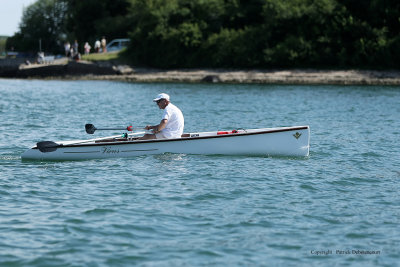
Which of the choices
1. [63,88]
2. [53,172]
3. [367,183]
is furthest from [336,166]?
[63,88]

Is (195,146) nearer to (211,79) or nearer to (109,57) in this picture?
(211,79)

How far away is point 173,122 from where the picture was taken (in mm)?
17016

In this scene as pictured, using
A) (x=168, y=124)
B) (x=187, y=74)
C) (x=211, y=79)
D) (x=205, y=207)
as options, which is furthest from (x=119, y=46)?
(x=205, y=207)

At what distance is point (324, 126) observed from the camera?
2678cm

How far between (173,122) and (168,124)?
159 mm

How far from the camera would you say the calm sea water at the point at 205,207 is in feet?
31.9

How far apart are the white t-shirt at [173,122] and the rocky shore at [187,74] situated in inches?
1593

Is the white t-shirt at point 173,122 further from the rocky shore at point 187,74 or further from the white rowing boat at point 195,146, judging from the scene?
the rocky shore at point 187,74

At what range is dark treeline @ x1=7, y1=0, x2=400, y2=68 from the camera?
197ft

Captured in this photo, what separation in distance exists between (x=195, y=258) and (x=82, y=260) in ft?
5.44

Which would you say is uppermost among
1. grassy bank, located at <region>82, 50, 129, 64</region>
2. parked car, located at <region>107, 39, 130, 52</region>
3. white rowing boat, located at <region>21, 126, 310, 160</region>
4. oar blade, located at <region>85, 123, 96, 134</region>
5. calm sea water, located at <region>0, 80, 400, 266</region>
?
parked car, located at <region>107, 39, 130, 52</region>

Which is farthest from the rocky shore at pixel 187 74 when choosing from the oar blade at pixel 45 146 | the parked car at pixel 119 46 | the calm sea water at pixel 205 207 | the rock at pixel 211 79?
the oar blade at pixel 45 146

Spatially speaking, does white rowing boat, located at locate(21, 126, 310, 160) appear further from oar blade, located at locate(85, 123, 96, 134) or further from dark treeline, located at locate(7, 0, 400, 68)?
dark treeline, located at locate(7, 0, 400, 68)

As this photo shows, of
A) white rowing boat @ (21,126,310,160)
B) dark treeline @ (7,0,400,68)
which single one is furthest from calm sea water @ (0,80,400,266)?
dark treeline @ (7,0,400,68)
